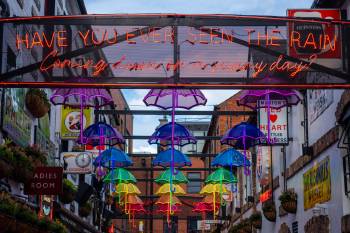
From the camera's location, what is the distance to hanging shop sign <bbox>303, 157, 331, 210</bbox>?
667 inches

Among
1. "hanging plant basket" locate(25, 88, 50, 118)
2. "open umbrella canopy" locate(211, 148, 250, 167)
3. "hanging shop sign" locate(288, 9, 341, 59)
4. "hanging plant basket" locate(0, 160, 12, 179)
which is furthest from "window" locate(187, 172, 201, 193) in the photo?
"hanging shop sign" locate(288, 9, 341, 59)

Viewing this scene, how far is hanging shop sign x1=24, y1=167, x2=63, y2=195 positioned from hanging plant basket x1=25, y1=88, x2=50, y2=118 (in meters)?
2.12

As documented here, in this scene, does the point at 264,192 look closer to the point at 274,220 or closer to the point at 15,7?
the point at 274,220

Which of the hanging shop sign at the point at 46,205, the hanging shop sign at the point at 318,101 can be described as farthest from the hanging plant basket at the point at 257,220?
the hanging shop sign at the point at 318,101

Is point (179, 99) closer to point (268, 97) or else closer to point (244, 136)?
point (244, 136)

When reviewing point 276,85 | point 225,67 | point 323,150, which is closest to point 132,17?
point 225,67

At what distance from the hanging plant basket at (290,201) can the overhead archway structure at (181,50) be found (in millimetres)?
9160

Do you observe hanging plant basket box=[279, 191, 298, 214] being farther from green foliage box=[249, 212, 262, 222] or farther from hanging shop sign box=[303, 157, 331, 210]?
green foliage box=[249, 212, 262, 222]

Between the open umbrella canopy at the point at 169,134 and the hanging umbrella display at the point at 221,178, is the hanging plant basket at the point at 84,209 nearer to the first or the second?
the hanging umbrella display at the point at 221,178

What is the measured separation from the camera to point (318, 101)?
718 inches

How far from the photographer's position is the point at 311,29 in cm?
1263

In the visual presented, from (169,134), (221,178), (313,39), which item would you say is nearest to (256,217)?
(221,178)

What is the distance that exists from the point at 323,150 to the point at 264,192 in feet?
33.6

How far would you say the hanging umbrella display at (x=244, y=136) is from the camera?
915 inches
